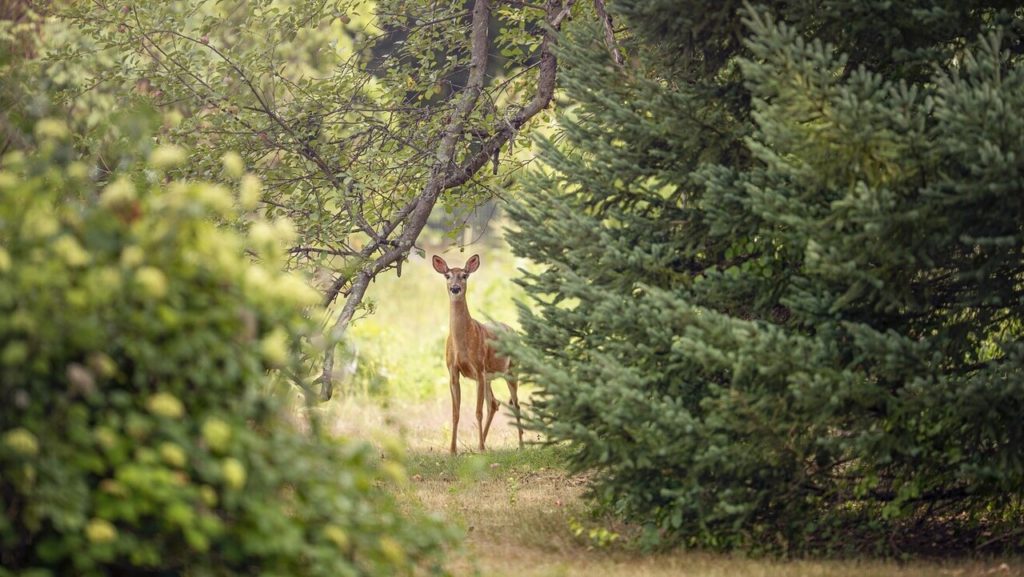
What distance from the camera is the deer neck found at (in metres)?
12.7

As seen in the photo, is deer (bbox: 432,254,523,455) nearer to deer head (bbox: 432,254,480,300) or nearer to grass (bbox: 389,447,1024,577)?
deer head (bbox: 432,254,480,300)

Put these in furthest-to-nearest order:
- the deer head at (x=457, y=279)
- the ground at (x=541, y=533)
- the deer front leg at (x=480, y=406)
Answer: the deer head at (x=457, y=279)
the deer front leg at (x=480, y=406)
the ground at (x=541, y=533)

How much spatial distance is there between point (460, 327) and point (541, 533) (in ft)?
15.7

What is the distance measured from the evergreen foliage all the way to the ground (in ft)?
1.14

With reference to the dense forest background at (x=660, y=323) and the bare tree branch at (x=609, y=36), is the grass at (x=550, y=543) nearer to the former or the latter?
the dense forest background at (x=660, y=323)

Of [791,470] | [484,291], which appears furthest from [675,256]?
[484,291]

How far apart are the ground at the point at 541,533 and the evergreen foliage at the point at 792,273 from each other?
0.35 meters

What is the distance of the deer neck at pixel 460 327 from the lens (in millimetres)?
12680

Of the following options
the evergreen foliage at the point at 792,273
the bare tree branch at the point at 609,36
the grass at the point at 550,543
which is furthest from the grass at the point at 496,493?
the bare tree branch at the point at 609,36

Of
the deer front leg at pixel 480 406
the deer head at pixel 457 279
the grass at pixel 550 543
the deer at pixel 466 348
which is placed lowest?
the grass at pixel 550 543

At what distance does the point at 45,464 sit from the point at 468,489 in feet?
18.9

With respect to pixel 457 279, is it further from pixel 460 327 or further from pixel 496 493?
pixel 496 493

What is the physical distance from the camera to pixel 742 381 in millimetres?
7047

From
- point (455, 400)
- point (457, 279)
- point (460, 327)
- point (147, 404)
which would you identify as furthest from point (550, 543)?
point (457, 279)
